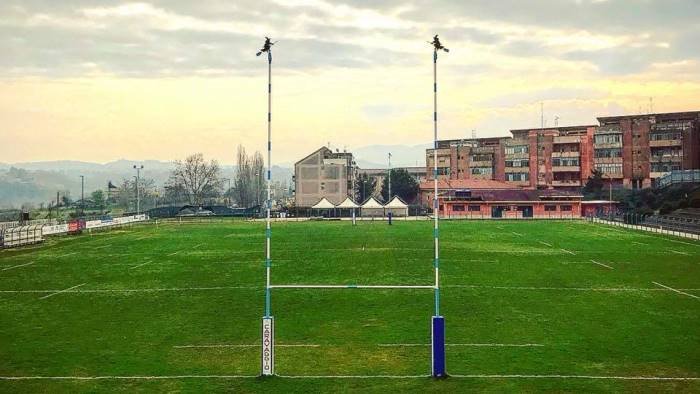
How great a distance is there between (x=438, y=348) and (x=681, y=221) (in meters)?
67.9

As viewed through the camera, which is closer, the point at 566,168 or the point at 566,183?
the point at 566,168

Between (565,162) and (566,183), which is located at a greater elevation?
(565,162)

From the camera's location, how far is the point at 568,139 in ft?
442

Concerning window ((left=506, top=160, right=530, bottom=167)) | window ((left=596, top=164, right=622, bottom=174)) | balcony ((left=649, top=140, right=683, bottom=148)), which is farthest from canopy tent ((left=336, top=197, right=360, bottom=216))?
balcony ((left=649, top=140, right=683, bottom=148))

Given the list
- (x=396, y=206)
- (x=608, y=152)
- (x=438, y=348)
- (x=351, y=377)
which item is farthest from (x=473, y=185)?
(x=351, y=377)

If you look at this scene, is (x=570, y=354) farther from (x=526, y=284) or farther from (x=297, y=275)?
(x=297, y=275)

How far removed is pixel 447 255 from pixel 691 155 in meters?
95.5

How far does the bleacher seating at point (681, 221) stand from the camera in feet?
221

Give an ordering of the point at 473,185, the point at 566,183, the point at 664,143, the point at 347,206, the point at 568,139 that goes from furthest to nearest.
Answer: the point at 566,183
the point at 568,139
the point at 473,185
the point at 664,143
the point at 347,206

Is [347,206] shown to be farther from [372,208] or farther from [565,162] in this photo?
[565,162]

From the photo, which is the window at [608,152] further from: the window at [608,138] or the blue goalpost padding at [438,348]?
the blue goalpost padding at [438,348]

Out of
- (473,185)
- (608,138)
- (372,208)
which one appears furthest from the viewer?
(473,185)

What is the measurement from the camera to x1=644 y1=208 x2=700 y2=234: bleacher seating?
67.4 meters

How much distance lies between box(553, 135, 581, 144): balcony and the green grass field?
9032 cm
